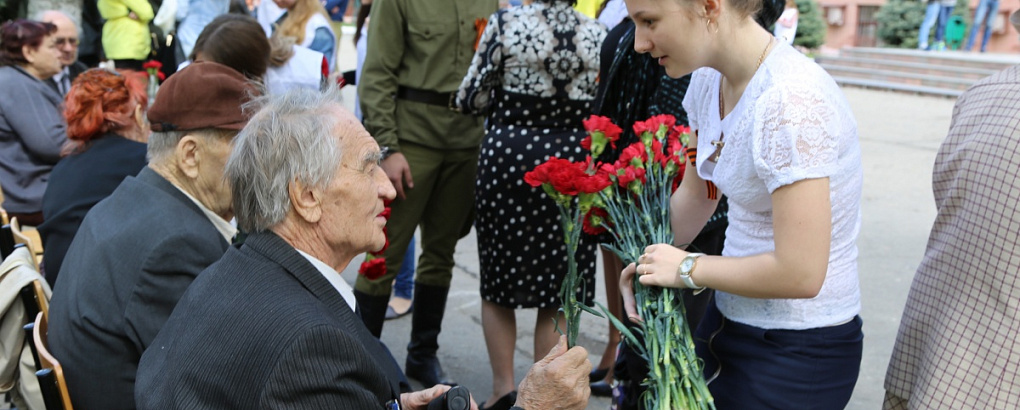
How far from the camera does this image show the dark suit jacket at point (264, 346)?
1.55 meters

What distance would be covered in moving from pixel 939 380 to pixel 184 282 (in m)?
1.75

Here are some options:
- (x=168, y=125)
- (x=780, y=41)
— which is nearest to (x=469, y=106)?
(x=168, y=125)

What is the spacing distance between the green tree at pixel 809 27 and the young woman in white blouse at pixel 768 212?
1746 cm

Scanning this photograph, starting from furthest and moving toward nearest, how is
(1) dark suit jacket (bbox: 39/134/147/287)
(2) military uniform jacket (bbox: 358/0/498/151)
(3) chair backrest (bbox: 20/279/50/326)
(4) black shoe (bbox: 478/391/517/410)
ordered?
(2) military uniform jacket (bbox: 358/0/498/151) < (4) black shoe (bbox: 478/391/517/410) < (1) dark suit jacket (bbox: 39/134/147/287) < (3) chair backrest (bbox: 20/279/50/326)

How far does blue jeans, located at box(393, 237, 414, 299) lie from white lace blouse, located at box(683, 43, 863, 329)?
3.09 metres

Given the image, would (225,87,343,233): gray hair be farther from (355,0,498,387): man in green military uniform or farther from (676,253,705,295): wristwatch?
(355,0,498,387): man in green military uniform

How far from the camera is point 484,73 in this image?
3621 mm

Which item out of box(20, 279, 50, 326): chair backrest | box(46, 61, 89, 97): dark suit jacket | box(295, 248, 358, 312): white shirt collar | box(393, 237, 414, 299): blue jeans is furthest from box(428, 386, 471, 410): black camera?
box(46, 61, 89, 97): dark suit jacket

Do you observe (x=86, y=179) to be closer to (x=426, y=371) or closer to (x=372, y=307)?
(x=372, y=307)

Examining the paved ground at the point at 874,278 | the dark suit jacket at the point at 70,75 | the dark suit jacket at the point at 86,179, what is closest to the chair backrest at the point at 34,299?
the dark suit jacket at the point at 86,179

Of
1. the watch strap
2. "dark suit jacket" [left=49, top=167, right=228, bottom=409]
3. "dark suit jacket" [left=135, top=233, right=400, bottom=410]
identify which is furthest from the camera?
"dark suit jacket" [left=49, top=167, right=228, bottom=409]

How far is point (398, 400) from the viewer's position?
1.79m

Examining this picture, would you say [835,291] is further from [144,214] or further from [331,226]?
[144,214]

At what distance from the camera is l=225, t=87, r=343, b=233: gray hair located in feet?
5.97
